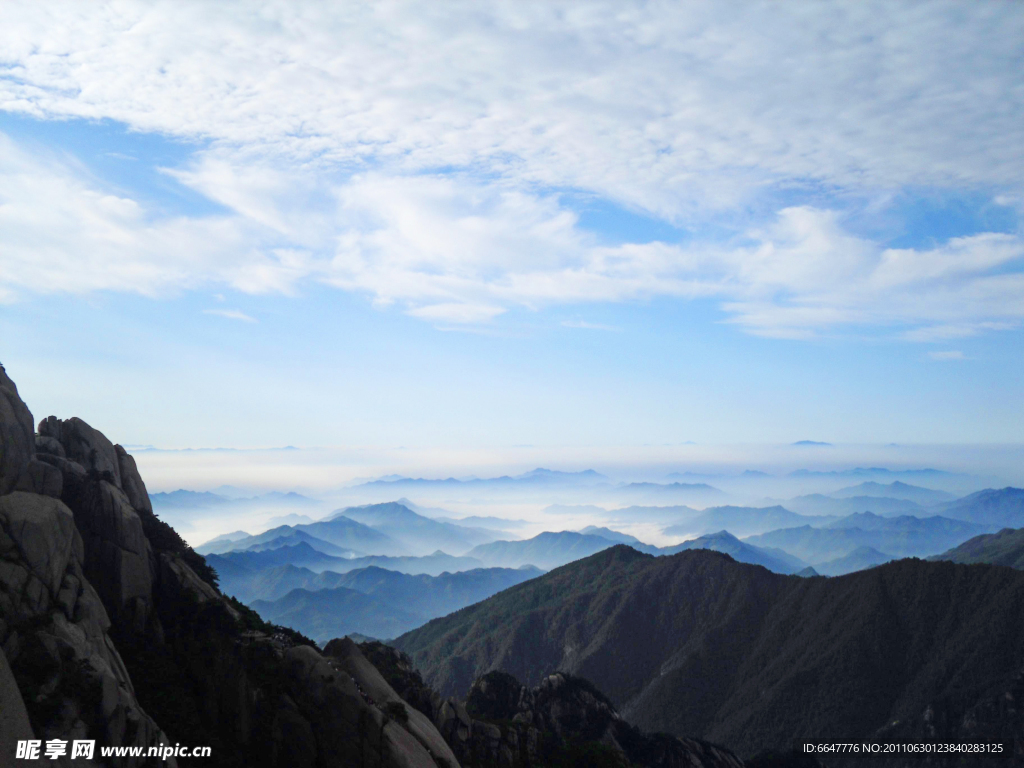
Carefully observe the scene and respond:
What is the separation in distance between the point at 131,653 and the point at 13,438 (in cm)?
1830

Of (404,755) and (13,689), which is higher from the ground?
(13,689)

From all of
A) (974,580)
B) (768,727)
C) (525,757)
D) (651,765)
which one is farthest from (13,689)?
(974,580)

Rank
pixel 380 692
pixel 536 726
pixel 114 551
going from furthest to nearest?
1. pixel 536 726
2. pixel 380 692
3. pixel 114 551

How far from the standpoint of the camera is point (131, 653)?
51.7m

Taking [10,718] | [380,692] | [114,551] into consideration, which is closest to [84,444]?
[114,551]

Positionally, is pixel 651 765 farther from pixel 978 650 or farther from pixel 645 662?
pixel 645 662

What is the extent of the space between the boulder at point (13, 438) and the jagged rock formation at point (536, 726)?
28.3m

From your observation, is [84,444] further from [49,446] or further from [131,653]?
[131,653]

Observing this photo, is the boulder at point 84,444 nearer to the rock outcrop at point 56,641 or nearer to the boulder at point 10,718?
the rock outcrop at point 56,641

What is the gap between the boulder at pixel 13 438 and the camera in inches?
2057

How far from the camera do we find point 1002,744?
126 metres

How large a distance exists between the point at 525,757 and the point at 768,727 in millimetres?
92341

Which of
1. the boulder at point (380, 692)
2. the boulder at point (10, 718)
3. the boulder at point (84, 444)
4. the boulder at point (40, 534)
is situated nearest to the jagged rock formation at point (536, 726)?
the boulder at point (380, 692)

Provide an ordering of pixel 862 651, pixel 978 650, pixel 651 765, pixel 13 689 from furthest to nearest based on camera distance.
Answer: pixel 862 651, pixel 978 650, pixel 651 765, pixel 13 689
